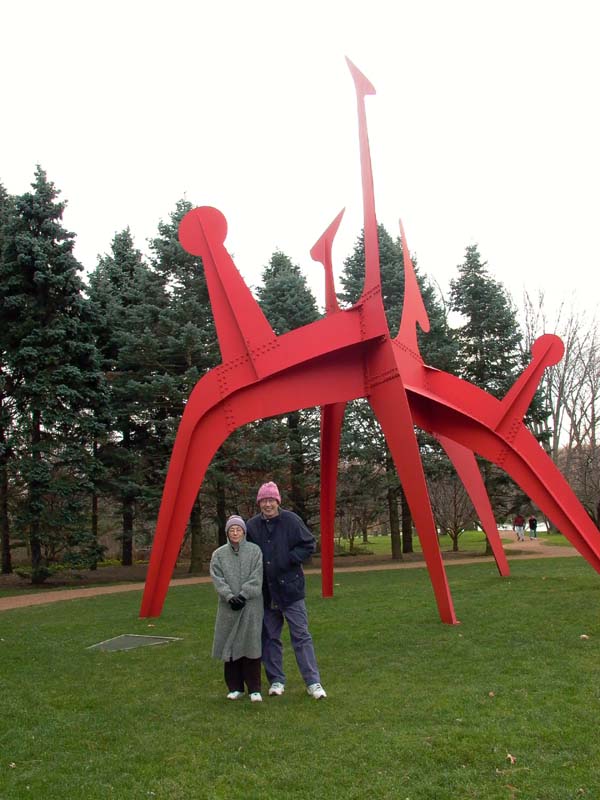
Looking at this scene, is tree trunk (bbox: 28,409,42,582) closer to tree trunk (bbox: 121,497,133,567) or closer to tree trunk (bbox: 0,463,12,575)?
tree trunk (bbox: 0,463,12,575)

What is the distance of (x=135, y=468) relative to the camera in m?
20.8

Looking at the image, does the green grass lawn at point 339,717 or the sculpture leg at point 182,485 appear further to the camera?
the sculpture leg at point 182,485

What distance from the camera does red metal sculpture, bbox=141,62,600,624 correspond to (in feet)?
28.6

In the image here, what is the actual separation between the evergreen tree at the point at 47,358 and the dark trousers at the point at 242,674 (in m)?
13.1

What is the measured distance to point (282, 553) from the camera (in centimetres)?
557

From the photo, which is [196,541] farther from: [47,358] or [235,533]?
[235,533]

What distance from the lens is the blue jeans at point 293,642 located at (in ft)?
17.7

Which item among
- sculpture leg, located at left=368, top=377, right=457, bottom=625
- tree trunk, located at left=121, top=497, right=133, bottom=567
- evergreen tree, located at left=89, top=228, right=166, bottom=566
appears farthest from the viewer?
tree trunk, located at left=121, top=497, right=133, bottom=567

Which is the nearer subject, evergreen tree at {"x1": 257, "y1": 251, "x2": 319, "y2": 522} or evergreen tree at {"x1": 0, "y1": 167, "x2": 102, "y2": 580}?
evergreen tree at {"x1": 0, "y1": 167, "x2": 102, "y2": 580}

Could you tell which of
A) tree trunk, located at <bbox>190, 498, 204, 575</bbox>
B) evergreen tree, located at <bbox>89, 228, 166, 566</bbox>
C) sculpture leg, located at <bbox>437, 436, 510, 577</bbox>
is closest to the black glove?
sculpture leg, located at <bbox>437, 436, 510, 577</bbox>

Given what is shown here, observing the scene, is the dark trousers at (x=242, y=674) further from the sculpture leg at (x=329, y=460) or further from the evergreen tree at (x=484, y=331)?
the evergreen tree at (x=484, y=331)

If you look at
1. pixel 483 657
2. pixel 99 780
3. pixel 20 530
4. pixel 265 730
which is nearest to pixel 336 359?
pixel 483 657

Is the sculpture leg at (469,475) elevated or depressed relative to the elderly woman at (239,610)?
elevated

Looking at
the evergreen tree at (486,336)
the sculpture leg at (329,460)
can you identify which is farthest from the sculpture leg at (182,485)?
the evergreen tree at (486,336)
